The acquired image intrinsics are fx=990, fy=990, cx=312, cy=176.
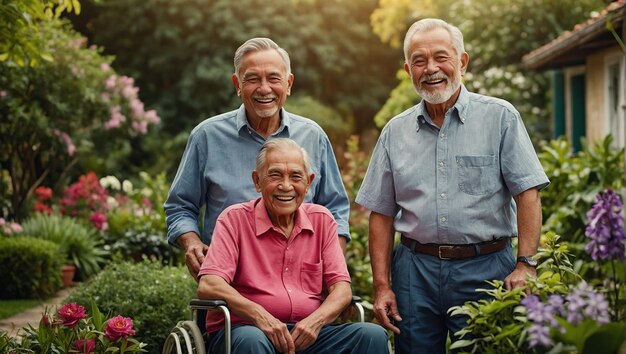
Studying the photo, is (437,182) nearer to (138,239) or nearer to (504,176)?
(504,176)

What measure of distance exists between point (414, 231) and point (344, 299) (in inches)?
14.3

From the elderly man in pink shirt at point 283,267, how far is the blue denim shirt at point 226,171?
0.76 feet

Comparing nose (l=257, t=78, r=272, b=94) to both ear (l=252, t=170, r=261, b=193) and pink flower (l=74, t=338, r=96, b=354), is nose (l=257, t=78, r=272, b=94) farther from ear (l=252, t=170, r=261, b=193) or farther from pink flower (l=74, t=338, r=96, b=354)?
pink flower (l=74, t=338, r=96, b=354)

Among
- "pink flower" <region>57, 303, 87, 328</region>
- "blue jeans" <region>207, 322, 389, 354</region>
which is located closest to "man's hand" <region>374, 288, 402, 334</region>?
"blue jeans" <region>207, 322, 389, 354</region>

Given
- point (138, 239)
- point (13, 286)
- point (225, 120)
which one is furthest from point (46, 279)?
point (225, 120)

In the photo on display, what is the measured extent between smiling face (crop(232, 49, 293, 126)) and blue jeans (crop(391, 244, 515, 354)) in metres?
0.78

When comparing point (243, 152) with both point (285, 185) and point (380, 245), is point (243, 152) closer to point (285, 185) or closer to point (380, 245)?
point (285, 185)

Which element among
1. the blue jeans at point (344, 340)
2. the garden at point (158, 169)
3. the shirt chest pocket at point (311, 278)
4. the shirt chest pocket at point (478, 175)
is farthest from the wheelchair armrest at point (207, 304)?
the shirt chest pocket at point (478, 175)

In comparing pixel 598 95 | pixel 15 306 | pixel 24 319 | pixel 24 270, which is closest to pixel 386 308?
pixel 24 319

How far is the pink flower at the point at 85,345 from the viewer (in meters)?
3.95

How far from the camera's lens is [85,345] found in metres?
3.95

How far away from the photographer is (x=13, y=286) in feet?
27.6

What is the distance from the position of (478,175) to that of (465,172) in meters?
0.05

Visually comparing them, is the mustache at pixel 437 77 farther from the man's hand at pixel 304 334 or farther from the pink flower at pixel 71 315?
the pink flower at pixel 71 315
